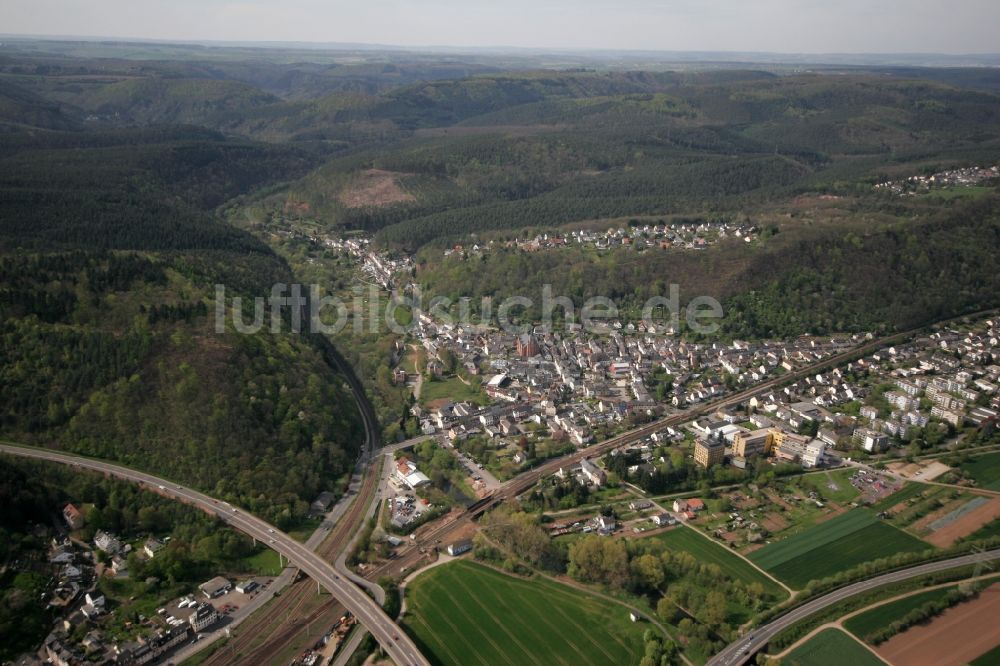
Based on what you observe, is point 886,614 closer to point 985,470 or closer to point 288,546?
point 985,470

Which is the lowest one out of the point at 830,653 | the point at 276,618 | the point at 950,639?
the point at 276,618

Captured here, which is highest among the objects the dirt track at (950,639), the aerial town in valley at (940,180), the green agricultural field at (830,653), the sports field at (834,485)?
the aerial town in valley at (940,180)

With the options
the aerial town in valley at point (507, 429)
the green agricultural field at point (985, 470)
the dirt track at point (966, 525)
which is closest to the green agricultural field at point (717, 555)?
the aerial town in valley at point (507, 429)

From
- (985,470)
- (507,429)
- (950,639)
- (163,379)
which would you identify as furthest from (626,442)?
(163,379)

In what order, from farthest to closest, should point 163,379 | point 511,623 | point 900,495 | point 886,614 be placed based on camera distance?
1. point 163,379
2. point 900,495
3. point 511,623
4. point 886,614

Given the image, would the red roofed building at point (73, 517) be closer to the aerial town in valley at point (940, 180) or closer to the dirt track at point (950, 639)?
the dirt track at point (950, 639)

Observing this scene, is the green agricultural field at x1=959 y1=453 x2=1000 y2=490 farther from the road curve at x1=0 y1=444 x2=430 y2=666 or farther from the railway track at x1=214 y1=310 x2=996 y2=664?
the road curve at x1=0 y1=444 x2=430 y2=666

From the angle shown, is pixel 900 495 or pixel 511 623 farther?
pixel 900 495
